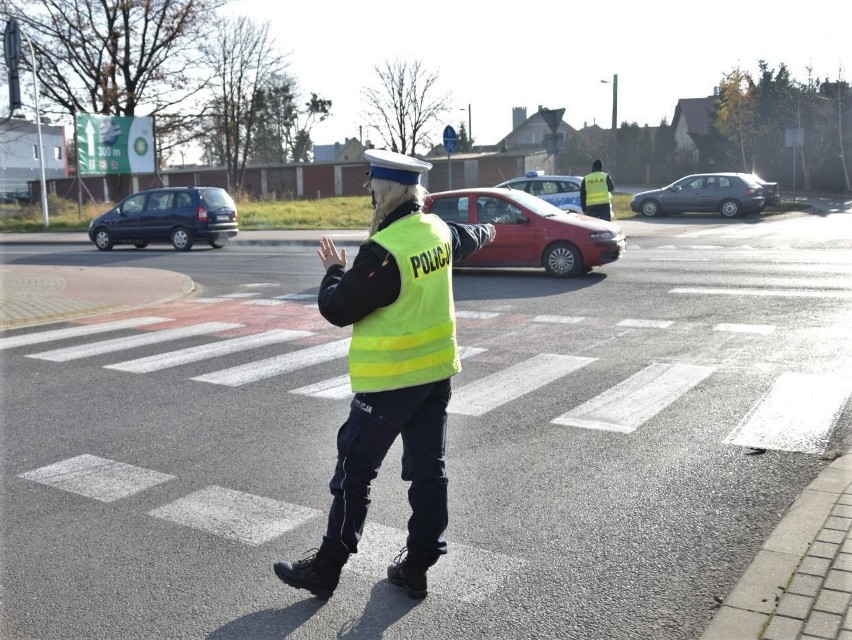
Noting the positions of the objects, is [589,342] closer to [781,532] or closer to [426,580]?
[781,532]

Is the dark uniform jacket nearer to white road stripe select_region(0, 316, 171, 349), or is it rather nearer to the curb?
the curb

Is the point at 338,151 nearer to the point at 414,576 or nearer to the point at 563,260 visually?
the point at 563,260

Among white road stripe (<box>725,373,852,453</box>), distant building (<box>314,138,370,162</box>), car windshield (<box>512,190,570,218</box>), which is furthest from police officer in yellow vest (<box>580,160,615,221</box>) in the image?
distant building (<box>314,138,370,162</box>)

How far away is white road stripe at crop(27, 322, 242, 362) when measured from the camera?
9.55 metres

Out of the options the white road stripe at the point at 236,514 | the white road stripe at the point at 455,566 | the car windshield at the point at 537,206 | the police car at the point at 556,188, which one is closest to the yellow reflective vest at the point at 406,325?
the white road stripe at the point at 455,566

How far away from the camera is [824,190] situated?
163 ft

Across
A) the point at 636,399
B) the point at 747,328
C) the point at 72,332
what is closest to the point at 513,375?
the point at 636,399

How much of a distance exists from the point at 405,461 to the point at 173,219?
72.2 ft

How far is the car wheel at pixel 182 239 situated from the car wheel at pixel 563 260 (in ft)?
Answer: 42.3

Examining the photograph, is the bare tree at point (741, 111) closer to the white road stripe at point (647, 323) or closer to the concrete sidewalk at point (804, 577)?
the white road stripe at point (647, 323)

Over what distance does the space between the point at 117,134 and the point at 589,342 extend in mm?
34270

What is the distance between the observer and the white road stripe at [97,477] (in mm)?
5262

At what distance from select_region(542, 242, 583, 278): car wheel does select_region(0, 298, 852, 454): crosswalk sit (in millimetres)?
3445

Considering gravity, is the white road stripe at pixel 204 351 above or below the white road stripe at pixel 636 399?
above
